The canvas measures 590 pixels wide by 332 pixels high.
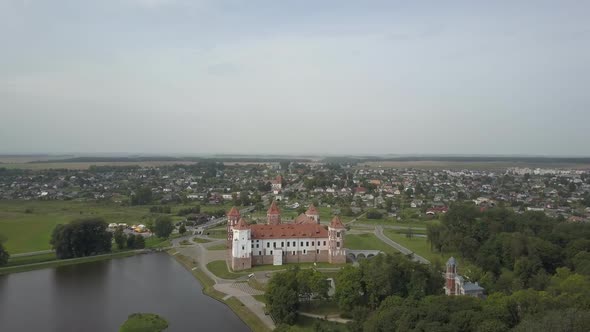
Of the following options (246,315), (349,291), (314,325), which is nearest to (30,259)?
(246,315)

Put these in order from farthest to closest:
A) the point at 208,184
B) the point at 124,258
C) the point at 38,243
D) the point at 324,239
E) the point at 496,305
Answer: the point at 208,184 → the point at 38,243 → the point at 124,258 → the point at 324,239 → the point at 496,305

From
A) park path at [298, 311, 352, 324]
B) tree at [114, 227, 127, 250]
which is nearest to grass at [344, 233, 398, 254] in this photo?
park path at [298, 311, 352, 324]

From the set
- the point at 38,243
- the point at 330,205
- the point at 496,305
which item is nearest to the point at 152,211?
the point at 38,243

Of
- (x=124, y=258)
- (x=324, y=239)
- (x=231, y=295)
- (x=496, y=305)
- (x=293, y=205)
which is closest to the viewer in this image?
(x=496, y=305)

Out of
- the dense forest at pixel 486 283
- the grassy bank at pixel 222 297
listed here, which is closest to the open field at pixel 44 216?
the grassy bank at pixel 222 297

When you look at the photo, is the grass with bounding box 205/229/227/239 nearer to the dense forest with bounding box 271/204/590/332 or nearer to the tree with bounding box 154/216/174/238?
the tree with bounding box 154/216/174/238

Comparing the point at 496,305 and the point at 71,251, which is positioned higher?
the point at 496,305

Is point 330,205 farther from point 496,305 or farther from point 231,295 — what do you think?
point 496,305
